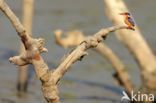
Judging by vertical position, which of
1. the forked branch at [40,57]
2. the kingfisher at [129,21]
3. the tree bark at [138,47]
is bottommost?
the forked branch at [40,57]

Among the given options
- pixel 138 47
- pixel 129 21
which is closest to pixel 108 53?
pixel 138 47

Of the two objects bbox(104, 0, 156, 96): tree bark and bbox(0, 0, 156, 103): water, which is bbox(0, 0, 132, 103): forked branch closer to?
bbox(104, 0, 156, 96): tree bark

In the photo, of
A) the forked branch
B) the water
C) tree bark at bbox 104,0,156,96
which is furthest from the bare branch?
the forked branch

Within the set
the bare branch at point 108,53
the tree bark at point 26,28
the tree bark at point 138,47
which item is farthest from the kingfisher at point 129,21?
the bare branch at point 108,53

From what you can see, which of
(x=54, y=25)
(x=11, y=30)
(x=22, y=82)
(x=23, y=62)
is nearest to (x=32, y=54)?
→ (x=23, y=62)

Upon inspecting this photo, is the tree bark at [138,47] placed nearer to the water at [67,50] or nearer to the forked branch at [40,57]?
the water at [67,50]

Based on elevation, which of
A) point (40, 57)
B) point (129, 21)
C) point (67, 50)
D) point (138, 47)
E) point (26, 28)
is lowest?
point (40, 57)

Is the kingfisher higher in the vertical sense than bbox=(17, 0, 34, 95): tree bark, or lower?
lower

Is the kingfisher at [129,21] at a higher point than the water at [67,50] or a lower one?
lower

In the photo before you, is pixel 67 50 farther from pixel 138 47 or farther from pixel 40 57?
pixel 40 57

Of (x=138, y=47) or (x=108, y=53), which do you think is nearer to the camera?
(x=138, y=47)
